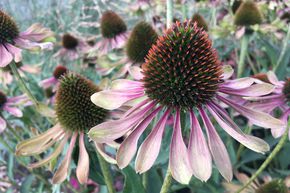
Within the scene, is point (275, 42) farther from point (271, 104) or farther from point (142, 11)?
point (271, 104)

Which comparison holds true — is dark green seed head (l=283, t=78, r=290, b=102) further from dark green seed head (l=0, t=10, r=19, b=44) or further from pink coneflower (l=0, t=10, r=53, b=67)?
dark green seed head (l=0, t=10, r=19, b=44)

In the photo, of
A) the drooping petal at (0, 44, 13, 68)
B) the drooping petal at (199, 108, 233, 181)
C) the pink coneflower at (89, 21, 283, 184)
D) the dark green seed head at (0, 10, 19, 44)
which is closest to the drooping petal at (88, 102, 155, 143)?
the pink coneflower at (89, 21, 283, 184)

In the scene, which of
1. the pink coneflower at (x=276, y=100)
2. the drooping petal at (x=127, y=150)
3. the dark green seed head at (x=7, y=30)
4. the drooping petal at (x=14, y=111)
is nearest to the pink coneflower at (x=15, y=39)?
the dark green seed head at (x=7, y=30)

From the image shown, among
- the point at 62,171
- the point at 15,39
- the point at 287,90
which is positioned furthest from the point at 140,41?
the point at 62,171

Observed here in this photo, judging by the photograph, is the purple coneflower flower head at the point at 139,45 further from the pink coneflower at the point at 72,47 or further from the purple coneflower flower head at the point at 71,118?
the pink coneflower at the point at 72,47

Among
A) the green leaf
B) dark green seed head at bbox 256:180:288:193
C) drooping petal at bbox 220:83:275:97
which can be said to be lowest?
dark green seed head at bbox 256:180:288:193

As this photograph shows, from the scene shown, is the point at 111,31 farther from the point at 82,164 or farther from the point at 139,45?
the point at 82,164
